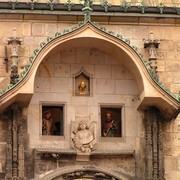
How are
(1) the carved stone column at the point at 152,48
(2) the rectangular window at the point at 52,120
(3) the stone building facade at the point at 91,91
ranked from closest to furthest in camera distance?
(3) the stone building facade at the point at 91,91 → (2) the rectangular window at the point at 52,120 → (1) the carved stone column at the point at 152,48

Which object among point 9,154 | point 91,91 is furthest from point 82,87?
point 9,154

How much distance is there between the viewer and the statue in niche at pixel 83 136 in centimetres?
2020

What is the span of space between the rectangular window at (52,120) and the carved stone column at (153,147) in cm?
146

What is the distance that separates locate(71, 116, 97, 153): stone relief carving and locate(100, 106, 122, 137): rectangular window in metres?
0.29

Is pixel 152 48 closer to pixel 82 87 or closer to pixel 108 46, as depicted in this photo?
pixel 108 46

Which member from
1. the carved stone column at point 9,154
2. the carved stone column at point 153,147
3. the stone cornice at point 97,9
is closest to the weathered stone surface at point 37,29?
the stone cornice at point 97,9

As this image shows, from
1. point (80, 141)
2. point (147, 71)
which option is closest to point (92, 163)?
point (80, 141)

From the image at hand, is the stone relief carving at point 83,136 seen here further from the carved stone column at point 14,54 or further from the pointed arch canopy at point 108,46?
the carved stone column at point 14,54

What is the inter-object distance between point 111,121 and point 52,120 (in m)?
1.01

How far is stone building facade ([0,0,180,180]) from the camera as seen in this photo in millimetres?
20031

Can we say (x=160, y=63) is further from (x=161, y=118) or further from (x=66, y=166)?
(x=66, y=166)

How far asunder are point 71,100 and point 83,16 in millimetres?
1447

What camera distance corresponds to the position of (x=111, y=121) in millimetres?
20734

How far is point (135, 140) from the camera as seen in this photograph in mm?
20547
